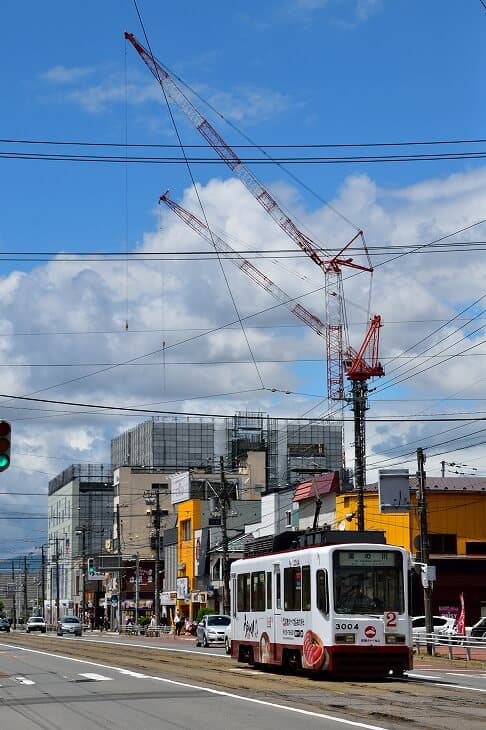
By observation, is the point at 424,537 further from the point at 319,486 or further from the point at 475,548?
the point at 319,486

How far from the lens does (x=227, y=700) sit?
21.3 m

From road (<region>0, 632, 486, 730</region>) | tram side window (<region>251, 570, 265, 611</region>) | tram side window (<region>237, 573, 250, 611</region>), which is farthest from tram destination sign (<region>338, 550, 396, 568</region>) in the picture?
tram side window (<region>237, 573, 250, 611</region>)

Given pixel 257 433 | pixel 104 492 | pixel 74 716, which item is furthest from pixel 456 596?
pixel 104 492

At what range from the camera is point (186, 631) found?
87.7m

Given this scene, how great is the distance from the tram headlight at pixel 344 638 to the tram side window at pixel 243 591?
616 cm

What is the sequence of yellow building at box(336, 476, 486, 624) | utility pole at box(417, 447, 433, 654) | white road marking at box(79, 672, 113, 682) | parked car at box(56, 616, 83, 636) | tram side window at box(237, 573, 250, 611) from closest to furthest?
white road marking at box(79, 672, 113, 682), tram side window at box(237, 573, 250, 611), utility pole at box(417, 447, 433, 654), yellow building at box(336, 476, 486, 624), parked car at box(56, 616, 83, 636)

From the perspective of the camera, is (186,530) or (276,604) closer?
(276,604)

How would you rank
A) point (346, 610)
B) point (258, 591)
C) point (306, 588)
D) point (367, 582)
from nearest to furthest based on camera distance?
point (346, 610) → point (367, 582) → point (306, 588) → point (258, 591)

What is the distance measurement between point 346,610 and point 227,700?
17.6 feet

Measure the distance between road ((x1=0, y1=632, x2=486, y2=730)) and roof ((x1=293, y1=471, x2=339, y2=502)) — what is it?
36.9 meters

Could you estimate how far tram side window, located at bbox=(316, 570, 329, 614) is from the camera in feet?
85.8

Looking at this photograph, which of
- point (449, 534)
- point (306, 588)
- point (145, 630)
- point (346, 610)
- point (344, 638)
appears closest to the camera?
point (344, 638)

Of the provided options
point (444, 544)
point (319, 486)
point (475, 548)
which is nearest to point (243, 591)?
point (444, 544)

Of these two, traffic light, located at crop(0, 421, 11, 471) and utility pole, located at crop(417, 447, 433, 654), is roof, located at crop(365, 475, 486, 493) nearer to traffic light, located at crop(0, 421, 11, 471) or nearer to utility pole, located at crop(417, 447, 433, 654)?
utility pole, located at crop(417, 447, 433, 654)
